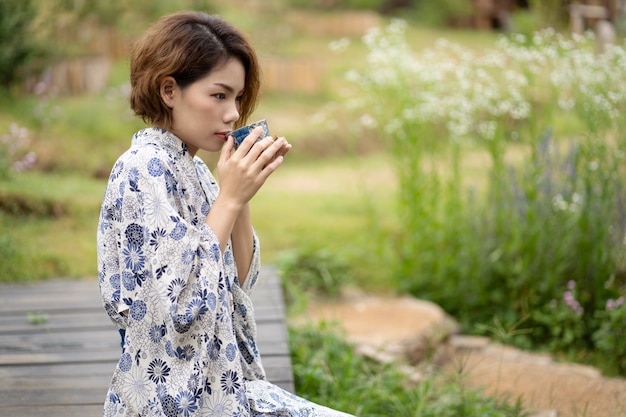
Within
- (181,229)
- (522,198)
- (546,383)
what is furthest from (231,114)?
(522,198)

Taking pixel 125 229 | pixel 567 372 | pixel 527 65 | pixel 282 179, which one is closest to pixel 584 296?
pixel 567 372

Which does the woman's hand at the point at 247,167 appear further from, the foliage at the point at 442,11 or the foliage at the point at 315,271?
the foliage at the point at 442,11

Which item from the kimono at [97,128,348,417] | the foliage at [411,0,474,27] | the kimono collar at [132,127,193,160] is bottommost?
the kimono at [97,128,348,417]

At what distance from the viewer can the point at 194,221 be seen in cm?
174

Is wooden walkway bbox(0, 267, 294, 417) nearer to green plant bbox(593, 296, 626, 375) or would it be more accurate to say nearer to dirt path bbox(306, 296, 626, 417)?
dirt path bbox(306, 296, 626, 417)

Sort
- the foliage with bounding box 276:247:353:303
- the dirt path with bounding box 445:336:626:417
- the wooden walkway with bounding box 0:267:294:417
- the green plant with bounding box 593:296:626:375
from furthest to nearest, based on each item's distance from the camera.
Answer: the foliage with bounding box 276:247:353:303
the green plant with bounding box 593:296:626:375
the dirt path with bounding box 445:336:626:417
the wooden walkway with bounding box 0:267:294:417

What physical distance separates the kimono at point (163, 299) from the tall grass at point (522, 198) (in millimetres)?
2327

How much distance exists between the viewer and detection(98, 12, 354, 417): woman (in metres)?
1.57

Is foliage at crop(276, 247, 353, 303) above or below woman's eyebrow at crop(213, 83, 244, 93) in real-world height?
below

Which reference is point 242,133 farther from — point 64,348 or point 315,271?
point 315,271

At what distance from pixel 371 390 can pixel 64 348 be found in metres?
1.13

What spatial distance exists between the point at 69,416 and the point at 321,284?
2430mm

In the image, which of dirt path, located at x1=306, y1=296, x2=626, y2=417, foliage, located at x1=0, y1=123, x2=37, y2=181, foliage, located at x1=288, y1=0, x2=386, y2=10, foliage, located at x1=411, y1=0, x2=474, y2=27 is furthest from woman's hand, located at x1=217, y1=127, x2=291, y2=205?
foliage, located at x1=288, y1=0, x2=386, y2=10

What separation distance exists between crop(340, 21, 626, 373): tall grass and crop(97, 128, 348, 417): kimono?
2.33m
